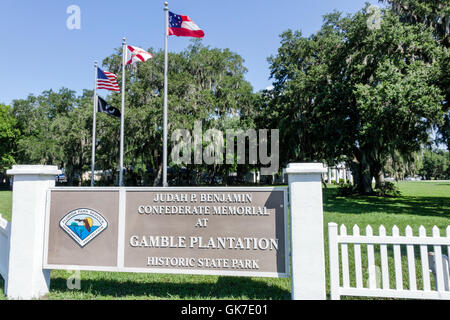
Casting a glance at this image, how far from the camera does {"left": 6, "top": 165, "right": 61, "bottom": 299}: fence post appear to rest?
3.82 m

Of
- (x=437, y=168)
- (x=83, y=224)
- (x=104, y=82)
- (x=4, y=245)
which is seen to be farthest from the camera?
(x=437, y=168)

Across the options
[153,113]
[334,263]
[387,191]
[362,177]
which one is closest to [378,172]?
[362,177]

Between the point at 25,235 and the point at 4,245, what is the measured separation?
77 centimetres

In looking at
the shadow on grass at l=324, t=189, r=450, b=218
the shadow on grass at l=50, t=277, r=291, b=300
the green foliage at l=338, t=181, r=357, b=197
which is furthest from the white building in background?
the shadow on grass at l=50, t=277, r=291, b=300

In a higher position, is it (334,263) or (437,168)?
(437,168)

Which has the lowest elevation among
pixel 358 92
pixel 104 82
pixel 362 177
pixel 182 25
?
pixel 362 177

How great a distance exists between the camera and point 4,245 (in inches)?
167

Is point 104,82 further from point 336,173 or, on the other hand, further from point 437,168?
point 437,168

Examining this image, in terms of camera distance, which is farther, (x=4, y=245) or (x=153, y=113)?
(x=153, y=113)

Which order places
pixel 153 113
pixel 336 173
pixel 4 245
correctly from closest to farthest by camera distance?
pixel 4 245 → pixel 153 113 → pixel 336 173

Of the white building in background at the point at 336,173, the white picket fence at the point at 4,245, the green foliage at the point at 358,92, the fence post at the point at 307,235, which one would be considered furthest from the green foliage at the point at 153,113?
the fence post at the point at 307,235

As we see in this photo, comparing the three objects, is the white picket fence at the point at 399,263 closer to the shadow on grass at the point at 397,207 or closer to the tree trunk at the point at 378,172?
the shadow on grass at the point at 397,207

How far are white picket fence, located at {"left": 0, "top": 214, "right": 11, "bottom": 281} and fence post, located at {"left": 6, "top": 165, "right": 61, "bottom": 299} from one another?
268mm

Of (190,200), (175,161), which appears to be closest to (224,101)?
(175,161)
